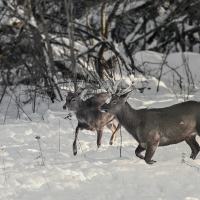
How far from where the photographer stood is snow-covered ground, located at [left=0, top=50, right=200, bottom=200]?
3.82m

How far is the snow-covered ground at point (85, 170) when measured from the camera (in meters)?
3.82

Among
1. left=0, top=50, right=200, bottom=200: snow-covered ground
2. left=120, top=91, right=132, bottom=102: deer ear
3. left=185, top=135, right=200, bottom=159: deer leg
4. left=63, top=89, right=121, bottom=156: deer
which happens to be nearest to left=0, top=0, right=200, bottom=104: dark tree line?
left=63, top=89, right=121, bottom=156: deer

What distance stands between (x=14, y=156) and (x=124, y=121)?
206 cm

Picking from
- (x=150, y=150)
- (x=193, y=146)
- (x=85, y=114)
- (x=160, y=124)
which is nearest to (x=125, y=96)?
(x=160, y=124)

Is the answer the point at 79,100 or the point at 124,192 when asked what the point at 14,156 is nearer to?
the point at 79,100

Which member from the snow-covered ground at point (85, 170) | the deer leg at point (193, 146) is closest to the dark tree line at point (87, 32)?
the snow-covered ground at point (85, 170)

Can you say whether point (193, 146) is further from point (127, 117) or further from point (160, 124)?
point (127, 117)

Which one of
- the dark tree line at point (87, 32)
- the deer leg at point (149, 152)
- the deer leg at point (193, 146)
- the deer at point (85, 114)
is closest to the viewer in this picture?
the deer leg at point (149, 152)

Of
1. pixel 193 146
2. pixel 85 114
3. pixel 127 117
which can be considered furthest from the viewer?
pixel 85 114

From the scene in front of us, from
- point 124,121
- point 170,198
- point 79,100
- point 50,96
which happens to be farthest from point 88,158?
point 50,96

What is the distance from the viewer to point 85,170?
450 centimetres

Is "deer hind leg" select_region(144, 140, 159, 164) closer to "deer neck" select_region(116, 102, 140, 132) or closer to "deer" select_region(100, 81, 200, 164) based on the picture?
"deer" select_region(100, 81, 200, 164)

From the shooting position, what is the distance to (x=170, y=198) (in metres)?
3.66

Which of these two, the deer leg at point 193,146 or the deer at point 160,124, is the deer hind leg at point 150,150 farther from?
the deer leg at point 193,146
